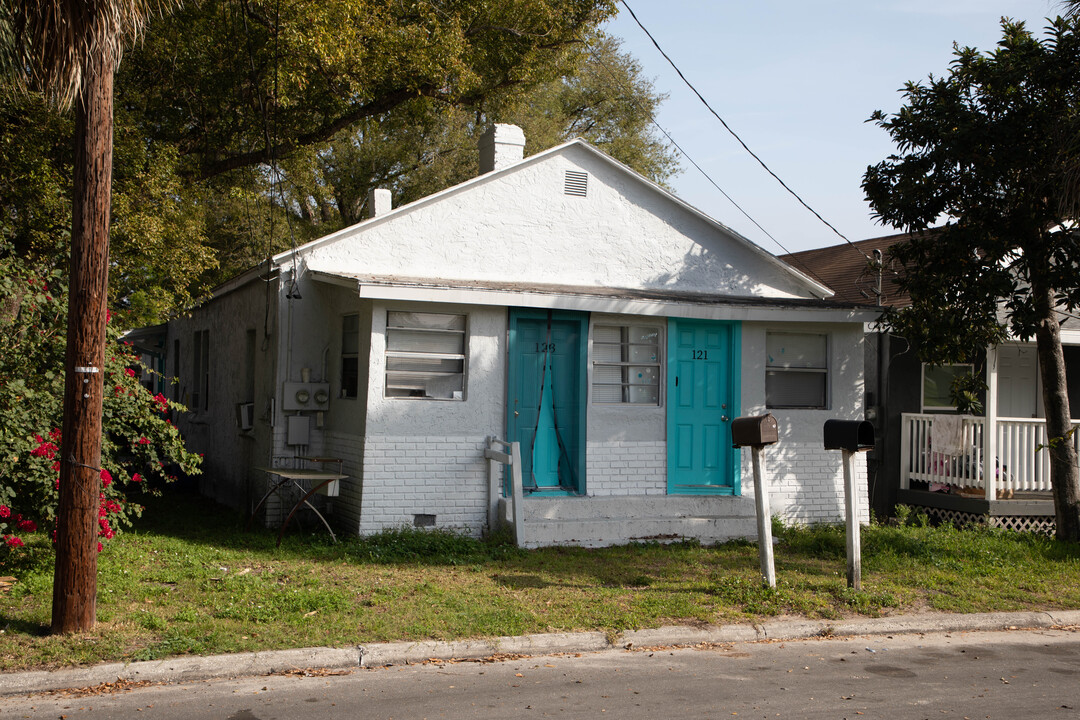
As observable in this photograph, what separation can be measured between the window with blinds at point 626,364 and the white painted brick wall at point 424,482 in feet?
5.93

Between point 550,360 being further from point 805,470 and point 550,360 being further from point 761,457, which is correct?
point 805,470

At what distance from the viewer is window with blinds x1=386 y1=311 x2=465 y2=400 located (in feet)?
35.2

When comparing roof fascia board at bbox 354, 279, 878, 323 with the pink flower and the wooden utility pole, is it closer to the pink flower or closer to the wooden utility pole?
the pink flower

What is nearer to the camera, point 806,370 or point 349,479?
point 349,479

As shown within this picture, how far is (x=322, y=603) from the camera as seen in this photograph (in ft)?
25.2

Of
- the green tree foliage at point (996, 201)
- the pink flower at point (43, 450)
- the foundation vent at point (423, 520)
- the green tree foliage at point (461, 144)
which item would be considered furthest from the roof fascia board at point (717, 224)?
the green tree foliage at point (461, 144)

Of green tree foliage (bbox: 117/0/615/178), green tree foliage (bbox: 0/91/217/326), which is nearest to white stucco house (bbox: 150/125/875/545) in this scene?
green tree foliage (bbox: 0/91/217/326)

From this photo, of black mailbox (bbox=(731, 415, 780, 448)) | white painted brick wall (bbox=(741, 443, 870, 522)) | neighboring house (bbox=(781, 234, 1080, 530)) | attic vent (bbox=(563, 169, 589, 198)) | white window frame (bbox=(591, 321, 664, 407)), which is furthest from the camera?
neighboring house (bbox=(781, 234, 1080, 530))

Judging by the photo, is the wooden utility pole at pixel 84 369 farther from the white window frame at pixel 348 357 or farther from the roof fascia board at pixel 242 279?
the roof fascia board at pixel 242 279

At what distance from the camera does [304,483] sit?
11414mm

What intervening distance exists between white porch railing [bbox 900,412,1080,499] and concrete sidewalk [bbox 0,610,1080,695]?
15.0ft

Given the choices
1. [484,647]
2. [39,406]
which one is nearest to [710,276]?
[484,647]

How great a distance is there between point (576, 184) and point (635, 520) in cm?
A: 443

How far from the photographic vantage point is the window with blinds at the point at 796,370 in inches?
485
